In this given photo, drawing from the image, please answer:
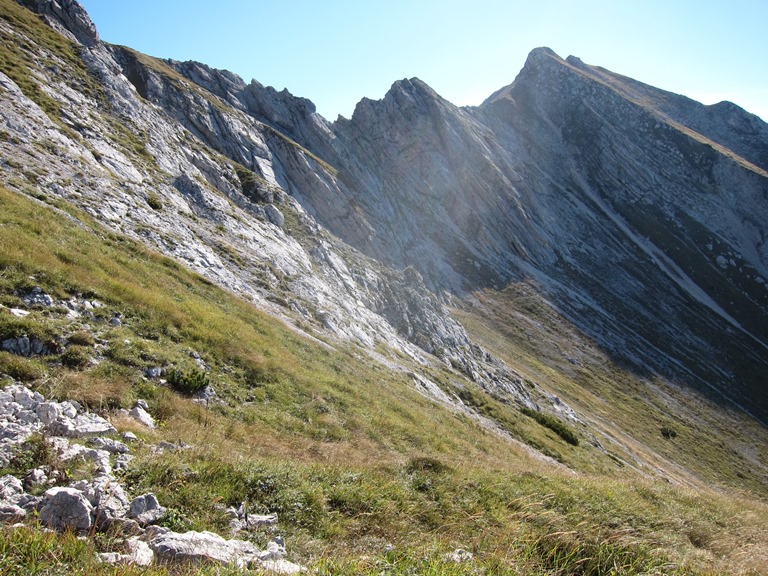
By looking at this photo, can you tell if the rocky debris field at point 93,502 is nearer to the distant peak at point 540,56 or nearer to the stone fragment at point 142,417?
the stone fragment at point 142,417

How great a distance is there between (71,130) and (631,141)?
576 feet

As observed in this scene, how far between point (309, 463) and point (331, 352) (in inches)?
657

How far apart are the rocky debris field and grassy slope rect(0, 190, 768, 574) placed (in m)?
0.37

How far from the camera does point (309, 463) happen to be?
10.1 metres

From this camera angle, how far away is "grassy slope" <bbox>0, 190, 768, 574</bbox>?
6.61m

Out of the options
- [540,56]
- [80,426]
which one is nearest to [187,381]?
[80,426]

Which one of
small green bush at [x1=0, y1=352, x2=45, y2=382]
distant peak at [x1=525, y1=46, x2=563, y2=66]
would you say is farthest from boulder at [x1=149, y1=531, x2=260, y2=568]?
distant peak at [x1=525, y1=46, x2=563, y2=66]

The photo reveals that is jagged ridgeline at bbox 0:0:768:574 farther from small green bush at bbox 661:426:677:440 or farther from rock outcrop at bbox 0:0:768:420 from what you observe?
rock outcrop at bbox 0:0:768:420

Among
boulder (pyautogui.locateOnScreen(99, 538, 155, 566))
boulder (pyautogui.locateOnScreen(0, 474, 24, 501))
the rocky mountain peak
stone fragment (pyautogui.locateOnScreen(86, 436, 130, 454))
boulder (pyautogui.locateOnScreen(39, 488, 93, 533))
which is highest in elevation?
A: the rocky mountain peak

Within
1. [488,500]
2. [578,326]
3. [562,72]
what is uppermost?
[562,72]

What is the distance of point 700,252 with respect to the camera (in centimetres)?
12838

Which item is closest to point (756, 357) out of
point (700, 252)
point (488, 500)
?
point (700, 252)

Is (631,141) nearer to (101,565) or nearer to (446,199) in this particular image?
(446,199)

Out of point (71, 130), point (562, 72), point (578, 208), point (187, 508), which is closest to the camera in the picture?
point (187, 508)
